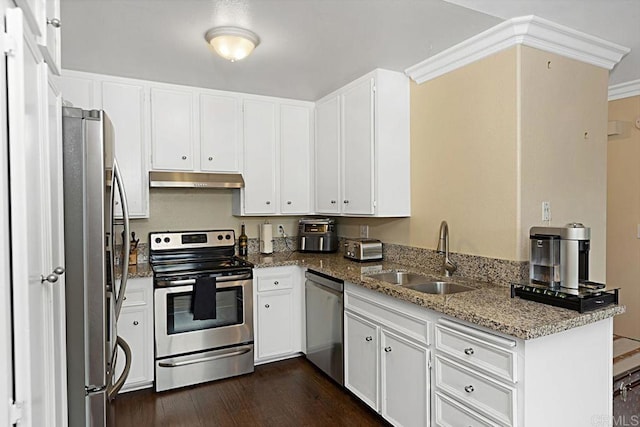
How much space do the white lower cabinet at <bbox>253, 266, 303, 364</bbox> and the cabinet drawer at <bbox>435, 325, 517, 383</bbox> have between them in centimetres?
167

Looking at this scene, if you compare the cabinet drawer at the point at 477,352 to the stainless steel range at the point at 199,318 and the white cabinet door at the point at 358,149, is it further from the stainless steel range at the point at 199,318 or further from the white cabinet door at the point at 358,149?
the stainless steel range at the point at 199,318

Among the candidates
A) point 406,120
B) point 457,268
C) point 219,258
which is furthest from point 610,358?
point 219,258

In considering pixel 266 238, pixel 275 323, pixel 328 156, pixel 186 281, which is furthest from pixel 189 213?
pixel 328 156

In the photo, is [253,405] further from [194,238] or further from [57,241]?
[57,241]

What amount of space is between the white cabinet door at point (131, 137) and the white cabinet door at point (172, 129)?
3.6 inches

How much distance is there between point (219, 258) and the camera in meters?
3.71

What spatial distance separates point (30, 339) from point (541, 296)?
2063 millimetres

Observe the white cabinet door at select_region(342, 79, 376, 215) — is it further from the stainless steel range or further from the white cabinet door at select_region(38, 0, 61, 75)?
the white cabinet door at select_region(38, 0, 61, 75)

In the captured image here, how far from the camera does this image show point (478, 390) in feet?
6.08

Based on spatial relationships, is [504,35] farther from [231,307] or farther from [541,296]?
[231,307]

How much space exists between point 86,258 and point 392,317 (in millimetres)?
1634

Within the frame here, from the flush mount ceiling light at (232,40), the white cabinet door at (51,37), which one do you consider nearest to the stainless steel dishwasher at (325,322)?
the flush mount ceiling light at (232,40)

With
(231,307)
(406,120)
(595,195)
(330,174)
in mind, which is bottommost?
(231,307)

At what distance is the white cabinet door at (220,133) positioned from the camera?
3535mm
